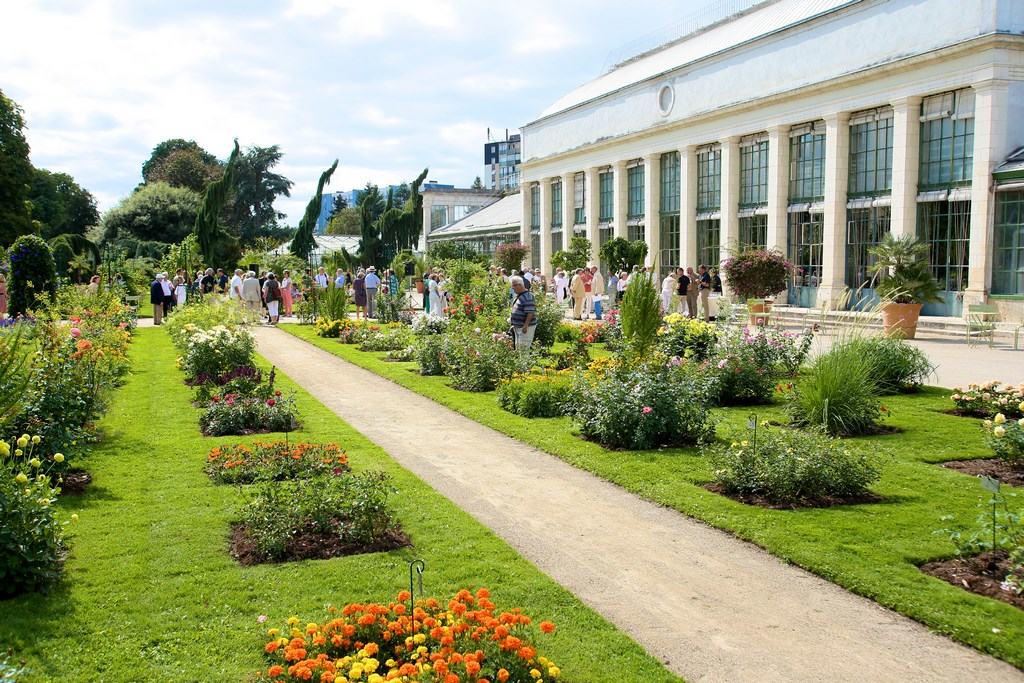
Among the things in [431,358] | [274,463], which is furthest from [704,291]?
[274,463]

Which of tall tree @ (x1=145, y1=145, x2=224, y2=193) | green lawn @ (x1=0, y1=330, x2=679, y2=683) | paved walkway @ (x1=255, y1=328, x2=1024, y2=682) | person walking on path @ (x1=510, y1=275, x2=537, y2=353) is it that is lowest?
paved walkway @ (x1=255, y1=328, x2=1024, y2=682)

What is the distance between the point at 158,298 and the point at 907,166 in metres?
21.6

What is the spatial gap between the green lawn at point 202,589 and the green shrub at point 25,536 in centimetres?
13

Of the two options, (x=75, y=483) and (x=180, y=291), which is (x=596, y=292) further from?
(x=75, y=483)

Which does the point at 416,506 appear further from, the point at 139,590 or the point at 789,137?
the point at 789,137

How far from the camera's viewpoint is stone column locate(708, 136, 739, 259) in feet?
101

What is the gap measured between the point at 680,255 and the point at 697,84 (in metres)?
6.45

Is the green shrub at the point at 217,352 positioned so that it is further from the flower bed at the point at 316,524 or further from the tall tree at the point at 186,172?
the tall tree at the point at 186,172

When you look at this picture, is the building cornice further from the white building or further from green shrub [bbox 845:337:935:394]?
green shrub [bbox 845:337:935:394]

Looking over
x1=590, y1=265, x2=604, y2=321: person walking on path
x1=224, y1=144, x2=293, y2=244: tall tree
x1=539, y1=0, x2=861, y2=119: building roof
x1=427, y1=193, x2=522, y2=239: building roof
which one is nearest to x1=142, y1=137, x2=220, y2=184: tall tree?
x1=224, y1=144, x2=293, y2=244: tall tree

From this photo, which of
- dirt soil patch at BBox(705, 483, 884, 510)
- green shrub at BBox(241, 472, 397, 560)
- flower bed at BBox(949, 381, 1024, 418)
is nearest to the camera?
green shrub at BBox(241, 472, 397, 560)

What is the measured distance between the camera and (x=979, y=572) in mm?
5203

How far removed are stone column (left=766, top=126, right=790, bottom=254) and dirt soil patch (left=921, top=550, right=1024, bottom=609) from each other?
24.1 meters

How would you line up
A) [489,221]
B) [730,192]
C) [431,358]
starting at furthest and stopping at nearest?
[489,221], [730,192], [431,358]
